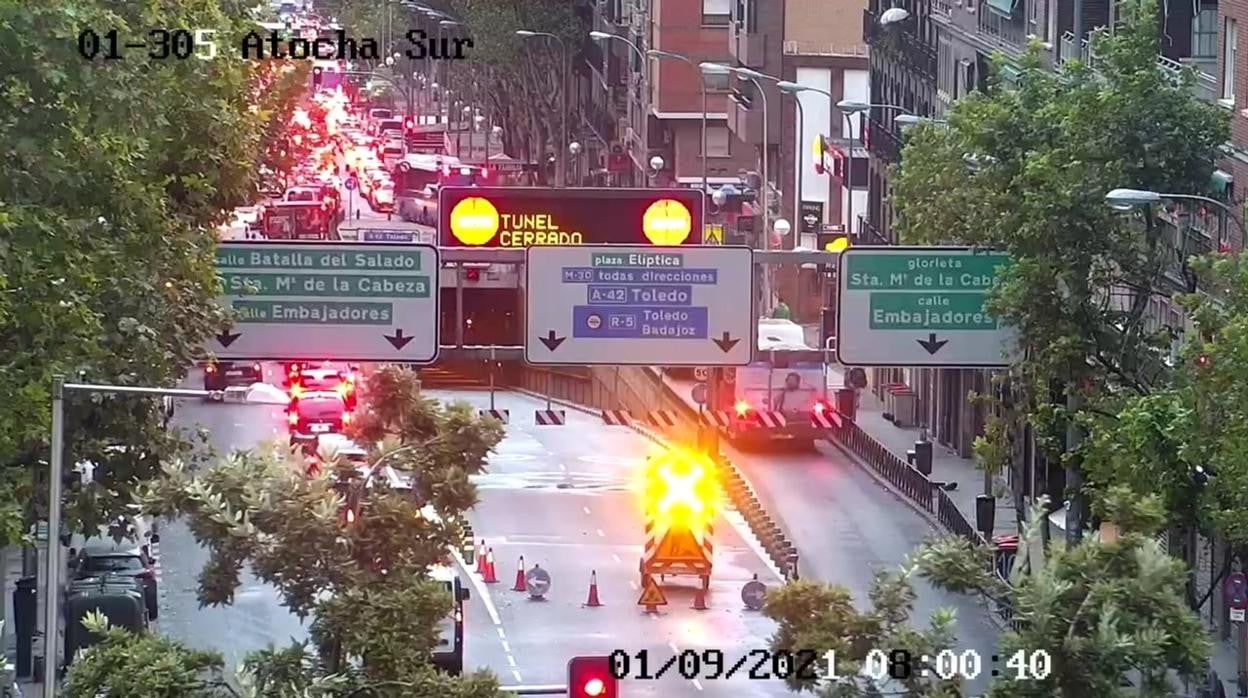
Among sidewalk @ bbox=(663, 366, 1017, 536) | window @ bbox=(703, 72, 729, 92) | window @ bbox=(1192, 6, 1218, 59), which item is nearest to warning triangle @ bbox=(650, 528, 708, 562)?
sidewalk @ bbox=(663, 366, 1017, 536)

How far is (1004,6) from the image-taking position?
217ft

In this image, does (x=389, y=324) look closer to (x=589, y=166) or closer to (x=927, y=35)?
(x=927, y=35)

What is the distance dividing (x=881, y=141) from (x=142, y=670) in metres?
59.5

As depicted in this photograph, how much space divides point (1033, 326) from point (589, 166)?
280ft

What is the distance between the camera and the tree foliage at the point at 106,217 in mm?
28828

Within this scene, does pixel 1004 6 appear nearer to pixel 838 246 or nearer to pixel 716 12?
pixel 838 246

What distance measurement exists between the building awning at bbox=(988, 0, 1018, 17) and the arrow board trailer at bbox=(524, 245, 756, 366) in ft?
113

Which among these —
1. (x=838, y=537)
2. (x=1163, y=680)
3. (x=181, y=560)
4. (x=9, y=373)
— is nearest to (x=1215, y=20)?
(x=838, y=537)

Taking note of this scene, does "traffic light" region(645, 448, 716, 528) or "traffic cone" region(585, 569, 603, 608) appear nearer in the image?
"traffic cone" region(585, 569, 603, 608)

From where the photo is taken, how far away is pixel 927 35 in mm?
77750

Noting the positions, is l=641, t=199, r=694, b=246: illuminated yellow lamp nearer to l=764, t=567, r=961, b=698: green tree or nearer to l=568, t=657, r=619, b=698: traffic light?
l=568, t=657, r=619, b=698: traffic light

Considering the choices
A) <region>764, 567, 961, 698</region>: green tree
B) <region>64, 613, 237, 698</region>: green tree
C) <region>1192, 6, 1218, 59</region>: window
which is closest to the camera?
<region>764, 567, 961, 698</region>: green tree

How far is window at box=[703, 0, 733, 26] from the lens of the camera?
10000 centimetres

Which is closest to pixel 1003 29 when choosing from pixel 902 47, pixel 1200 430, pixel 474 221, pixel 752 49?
pixel 902 47
